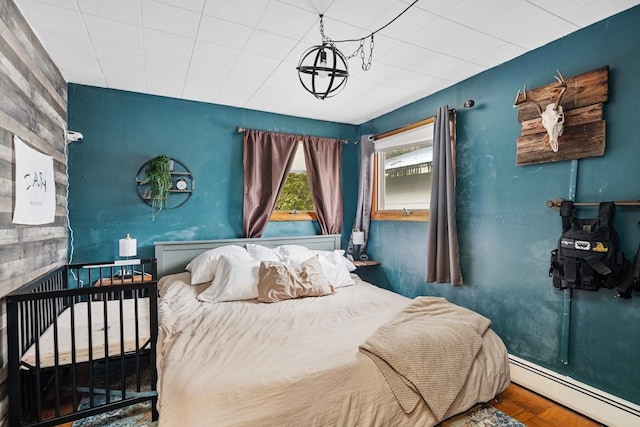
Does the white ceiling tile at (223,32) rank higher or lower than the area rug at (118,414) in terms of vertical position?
higher

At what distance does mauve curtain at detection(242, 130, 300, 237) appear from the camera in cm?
374

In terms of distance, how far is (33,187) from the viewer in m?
2.09

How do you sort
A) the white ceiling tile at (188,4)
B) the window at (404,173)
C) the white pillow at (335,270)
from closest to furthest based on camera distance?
the white ceiling tile at (188,4), the white pillow at (335,270), the window at (404,173)

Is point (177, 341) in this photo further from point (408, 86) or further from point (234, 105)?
point (408, 86)

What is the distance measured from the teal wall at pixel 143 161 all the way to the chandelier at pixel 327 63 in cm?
123

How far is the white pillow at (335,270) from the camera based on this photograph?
3258 mm

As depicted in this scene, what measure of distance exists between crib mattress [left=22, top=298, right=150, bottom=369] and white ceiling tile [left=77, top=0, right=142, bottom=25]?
170cm

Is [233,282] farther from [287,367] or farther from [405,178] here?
[405,178]

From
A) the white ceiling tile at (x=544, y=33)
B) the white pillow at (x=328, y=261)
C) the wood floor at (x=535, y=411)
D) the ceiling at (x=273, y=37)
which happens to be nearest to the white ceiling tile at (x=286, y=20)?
the ceiling at (x=273, y=37)

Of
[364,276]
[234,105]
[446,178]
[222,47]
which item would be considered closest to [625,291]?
[446,178]

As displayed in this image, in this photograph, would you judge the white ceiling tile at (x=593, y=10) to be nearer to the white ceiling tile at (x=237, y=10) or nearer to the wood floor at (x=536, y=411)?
the white ceiling tile at (x=237, y=10)

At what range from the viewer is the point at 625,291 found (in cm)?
193

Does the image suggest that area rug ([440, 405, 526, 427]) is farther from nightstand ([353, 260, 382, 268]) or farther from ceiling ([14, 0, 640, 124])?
ceiling ([14, 0, 640, 124])

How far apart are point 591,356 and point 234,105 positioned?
3802 mm
